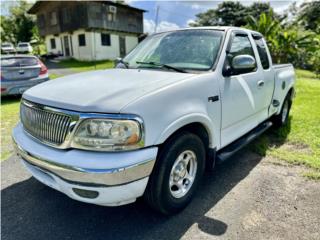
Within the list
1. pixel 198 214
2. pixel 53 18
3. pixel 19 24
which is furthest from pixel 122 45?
pixel 198 214

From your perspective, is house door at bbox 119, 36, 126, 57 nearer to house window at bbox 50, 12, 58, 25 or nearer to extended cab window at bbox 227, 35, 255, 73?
house window at bbox 50, 12, 58, 25

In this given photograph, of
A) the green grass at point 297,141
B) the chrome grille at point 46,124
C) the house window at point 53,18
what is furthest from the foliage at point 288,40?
the house window at point 53,18

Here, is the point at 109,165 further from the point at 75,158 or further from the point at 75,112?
the point at 75,112

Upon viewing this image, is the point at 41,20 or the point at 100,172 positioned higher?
the point at 41,20

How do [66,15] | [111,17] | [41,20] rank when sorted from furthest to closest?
1. [41,20]
2. [111,17]
3. [66,15]

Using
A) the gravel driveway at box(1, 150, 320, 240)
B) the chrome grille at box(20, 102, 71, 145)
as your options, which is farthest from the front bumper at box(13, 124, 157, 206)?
the gravel driveway at box(1, 150, 320, 240)

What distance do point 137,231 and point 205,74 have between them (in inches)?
70.7

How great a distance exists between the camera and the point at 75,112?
2.29m

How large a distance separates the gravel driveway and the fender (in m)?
0.73

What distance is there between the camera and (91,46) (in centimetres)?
2719

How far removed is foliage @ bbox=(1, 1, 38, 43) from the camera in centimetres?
4431

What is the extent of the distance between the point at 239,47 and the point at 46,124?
2.75 meters

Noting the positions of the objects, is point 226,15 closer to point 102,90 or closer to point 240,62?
point 240,62

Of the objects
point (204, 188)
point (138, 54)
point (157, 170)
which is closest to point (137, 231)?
point (157, 170)
